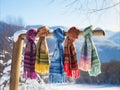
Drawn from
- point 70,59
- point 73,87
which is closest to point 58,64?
point 70,59

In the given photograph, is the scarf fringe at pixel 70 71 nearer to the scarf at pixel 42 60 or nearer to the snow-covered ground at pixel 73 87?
the scarf at pixel 42 60

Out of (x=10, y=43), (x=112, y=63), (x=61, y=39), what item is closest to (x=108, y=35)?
(x=112, y=63)

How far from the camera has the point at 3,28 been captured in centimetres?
210

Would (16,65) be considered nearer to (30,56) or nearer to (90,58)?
(30,56)

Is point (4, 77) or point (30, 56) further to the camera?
point (4, 77)

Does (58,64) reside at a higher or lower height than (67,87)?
higher

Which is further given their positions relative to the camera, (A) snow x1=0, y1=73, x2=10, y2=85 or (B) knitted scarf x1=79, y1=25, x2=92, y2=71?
(A) snow x1=0, y1=73, x2=10, y2=85

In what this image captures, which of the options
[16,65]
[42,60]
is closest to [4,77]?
[16,65]

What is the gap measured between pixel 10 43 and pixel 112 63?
73 cm

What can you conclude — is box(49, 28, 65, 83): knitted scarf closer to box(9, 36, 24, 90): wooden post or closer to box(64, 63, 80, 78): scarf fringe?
box(64, 63, 80, 78): scarf fringe

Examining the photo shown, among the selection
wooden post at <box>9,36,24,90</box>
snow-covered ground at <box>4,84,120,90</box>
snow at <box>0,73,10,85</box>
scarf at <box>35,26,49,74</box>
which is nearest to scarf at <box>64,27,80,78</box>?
scarf at <box>35,26,49,74</box>

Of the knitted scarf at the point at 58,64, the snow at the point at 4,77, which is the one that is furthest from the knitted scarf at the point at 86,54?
the snow at the point at 4,77

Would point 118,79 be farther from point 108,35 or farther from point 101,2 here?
point 101,2

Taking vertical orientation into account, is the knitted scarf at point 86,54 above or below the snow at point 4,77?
above
